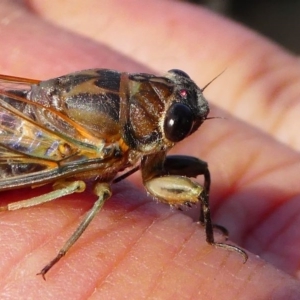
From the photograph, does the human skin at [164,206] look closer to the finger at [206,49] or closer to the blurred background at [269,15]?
the finger at [206,49]

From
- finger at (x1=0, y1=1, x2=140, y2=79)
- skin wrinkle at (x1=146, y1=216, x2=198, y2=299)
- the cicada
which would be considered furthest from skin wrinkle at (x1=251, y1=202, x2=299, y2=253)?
finger at (x1=0, y1=1, x2=140, y2=79)

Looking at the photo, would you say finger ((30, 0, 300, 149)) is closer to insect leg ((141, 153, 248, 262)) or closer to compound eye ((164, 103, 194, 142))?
insect leg ((141, 153, 248, 262))

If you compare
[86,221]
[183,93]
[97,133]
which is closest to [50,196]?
[86,221]

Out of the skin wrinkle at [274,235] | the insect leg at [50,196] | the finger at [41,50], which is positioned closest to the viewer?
the insect leg at [50,196]

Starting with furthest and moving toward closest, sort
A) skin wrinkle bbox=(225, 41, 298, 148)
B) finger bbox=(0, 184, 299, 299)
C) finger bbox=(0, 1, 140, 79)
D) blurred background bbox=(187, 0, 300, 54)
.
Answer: blurred background bbox=(187, 0, 300, 54) < skin wrinkle bbox=(225, 41, 298, 148) < finger bbox=(0, 1, 140, 79) < finger bbox=(0, 184, 299, 299)

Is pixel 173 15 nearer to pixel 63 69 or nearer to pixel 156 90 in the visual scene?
pixel 63 69

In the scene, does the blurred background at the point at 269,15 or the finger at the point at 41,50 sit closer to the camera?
the finger at the point at 41,50

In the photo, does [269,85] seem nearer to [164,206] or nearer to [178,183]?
[164,206]

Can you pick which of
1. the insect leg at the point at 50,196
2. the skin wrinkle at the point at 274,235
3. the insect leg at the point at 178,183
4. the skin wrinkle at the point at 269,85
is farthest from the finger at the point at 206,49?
the insect leg at the point at 50,196

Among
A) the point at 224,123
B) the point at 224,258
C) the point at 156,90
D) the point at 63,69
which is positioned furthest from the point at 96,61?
the point at 224,258
